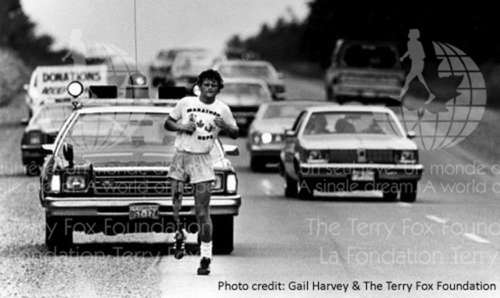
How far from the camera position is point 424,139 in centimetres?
4375

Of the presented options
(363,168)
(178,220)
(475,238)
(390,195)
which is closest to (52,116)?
(390,195)

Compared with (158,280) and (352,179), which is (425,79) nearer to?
(352,179)

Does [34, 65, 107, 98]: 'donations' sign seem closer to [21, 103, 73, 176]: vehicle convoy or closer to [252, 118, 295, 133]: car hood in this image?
[252, 118, 295, 133]: car hood

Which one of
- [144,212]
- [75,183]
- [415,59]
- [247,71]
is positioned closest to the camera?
[144,212]

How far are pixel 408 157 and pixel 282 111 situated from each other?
9.31m

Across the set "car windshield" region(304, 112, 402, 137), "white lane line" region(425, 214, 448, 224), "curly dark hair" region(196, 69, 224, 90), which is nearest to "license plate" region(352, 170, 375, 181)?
"car windshield" region(304, 112, 402, 137)

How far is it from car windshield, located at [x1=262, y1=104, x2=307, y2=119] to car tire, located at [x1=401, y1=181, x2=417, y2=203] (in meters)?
8.69

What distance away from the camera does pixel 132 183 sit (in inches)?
648

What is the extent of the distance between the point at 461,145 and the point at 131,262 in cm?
2630

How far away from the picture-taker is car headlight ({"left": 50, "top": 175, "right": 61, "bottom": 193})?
16453 millimetres

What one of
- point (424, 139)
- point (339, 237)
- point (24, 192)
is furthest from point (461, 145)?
point (339, 237)

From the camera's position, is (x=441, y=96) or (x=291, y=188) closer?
(x=291, y=188)

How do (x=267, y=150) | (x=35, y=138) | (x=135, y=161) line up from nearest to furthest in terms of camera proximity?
1. (x=135, y=161)
2. (x=35, y=138)
3. (x=267, y=150)

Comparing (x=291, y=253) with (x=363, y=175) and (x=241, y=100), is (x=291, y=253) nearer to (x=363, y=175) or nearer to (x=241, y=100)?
(x=363, y=175)
